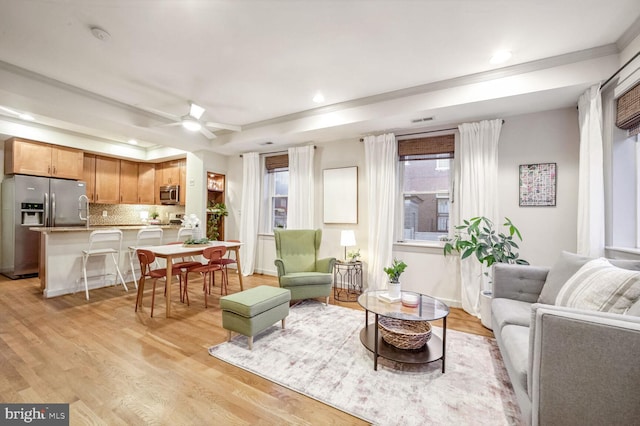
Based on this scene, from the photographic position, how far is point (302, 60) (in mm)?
2783

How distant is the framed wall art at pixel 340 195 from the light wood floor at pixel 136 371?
2.18 metres

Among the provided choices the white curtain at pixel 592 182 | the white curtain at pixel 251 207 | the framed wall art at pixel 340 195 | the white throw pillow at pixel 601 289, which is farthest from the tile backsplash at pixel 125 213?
the white curtain at pixel 592 182

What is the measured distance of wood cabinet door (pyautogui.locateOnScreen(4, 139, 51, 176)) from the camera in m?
4.81

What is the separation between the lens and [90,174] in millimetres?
5953

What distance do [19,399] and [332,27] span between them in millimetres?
3607

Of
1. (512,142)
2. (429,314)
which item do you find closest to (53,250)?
(429,314)

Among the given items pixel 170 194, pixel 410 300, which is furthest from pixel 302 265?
pixel 170 194

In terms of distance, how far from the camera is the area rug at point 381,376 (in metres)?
1.71

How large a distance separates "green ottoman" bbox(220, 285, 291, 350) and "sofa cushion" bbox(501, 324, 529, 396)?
1954 millimetres

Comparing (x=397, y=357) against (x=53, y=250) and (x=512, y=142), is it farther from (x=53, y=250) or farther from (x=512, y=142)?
(x=53, y=250)

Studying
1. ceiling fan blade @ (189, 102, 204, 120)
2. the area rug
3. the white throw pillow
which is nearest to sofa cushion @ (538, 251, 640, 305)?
the white throw pillow

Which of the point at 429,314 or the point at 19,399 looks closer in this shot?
the point at 19,399

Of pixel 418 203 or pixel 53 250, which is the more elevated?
pixel 418 203

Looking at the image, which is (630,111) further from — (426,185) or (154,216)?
(154,216)
